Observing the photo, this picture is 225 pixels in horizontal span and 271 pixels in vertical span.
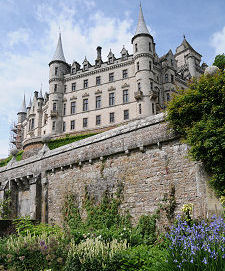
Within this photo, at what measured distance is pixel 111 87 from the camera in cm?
4722

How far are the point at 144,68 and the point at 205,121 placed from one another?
3680 cm

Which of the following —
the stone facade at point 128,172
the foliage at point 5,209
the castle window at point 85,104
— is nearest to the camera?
the stone facade at point 128,172

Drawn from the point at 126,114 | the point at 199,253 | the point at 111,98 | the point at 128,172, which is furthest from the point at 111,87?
the point at 199,253

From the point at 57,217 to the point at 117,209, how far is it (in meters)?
4.20

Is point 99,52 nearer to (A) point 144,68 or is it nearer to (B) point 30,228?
(A) point 144,68

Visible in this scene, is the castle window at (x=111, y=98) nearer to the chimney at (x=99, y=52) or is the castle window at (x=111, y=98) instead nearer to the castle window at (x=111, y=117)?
the castle window at (x=111, y=117)

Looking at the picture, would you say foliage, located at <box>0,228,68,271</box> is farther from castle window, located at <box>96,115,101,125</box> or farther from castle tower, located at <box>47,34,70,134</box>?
castle tower, located at <box>47,34,70,134</box>

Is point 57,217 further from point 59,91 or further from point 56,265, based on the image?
point 59,91

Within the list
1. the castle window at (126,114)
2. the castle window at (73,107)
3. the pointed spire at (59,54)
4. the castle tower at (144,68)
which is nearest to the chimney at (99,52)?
the pointed spire at (59,54)

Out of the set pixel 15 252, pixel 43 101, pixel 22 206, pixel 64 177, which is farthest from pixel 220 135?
pixel 43 101

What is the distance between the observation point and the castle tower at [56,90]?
4903cm

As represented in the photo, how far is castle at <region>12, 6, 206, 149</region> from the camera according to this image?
141 feet

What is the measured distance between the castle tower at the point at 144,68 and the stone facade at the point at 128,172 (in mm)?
28739

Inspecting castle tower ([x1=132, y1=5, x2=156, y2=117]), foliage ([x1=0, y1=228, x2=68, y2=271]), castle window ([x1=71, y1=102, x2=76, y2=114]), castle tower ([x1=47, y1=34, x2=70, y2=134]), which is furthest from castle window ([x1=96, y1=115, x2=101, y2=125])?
Result: foliage ([x1=0, y1=228, x2=68, y2=271])
